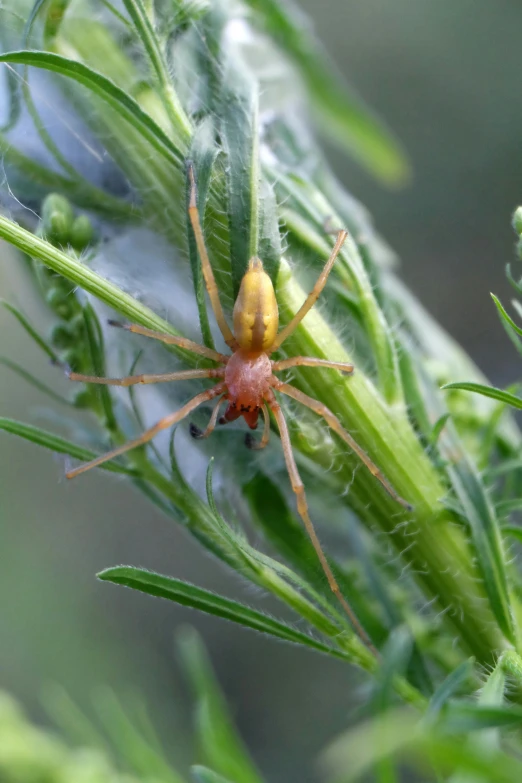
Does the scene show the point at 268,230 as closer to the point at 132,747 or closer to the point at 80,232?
the point at 80,232

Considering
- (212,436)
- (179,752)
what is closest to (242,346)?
(212,436)

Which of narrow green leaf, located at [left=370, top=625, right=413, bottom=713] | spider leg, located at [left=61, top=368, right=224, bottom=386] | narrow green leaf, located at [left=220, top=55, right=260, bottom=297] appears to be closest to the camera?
narrow green leaf, located at [left=370, top=625, right=413, bottom=713]

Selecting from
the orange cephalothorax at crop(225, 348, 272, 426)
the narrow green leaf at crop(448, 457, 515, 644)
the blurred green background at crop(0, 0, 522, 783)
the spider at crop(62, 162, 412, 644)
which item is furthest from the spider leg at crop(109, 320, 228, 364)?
the blurred green background at crop(0, 0, 522, 783)

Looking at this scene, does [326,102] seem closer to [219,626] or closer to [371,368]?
[371,368]

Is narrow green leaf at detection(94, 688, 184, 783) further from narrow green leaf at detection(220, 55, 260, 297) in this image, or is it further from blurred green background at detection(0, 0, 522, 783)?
blurred green background at detection(0, 0, 522, 783)

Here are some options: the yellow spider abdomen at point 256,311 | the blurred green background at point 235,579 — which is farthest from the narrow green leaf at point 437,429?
the blurred green background at point 235,579

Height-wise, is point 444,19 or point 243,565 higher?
point 444,19

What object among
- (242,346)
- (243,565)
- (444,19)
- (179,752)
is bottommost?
(179,752)

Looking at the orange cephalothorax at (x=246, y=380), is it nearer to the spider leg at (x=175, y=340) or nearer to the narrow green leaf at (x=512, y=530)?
the spider leg at (x=175, y=340)
